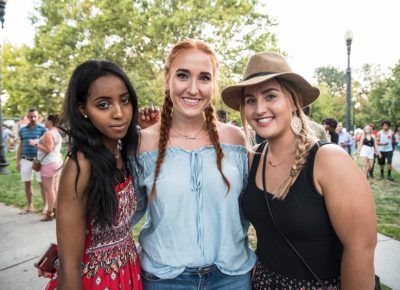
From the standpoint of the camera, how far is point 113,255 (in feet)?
5.89

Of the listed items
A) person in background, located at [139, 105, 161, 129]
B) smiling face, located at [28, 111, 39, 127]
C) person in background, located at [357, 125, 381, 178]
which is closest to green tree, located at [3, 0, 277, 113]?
person in background, located at [357, 125, 381, 178]

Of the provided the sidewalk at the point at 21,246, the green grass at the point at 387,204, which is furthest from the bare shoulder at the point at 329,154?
the green grass at the point at 387,204

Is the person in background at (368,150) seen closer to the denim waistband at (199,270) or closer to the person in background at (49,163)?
the person in background at (49,163)

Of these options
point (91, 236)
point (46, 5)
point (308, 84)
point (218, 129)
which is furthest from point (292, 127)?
point (46, 5)

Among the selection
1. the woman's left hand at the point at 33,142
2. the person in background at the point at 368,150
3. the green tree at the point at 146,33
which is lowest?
the person in background at the point at 368,150

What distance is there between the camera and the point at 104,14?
1644 centimetres

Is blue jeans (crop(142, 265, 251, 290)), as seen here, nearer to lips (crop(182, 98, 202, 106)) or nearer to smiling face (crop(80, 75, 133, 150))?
smiling face (crop(80, 75, 133, 150))

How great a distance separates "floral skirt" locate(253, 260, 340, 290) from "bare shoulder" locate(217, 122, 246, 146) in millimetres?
770

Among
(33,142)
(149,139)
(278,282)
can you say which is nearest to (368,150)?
(33,142)

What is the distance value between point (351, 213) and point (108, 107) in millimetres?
1352

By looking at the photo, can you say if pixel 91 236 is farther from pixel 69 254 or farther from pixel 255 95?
pixel 255 95

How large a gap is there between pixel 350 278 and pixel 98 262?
129 cm

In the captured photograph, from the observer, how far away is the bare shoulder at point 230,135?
2.14 m

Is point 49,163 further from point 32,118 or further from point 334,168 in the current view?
point 334,168
